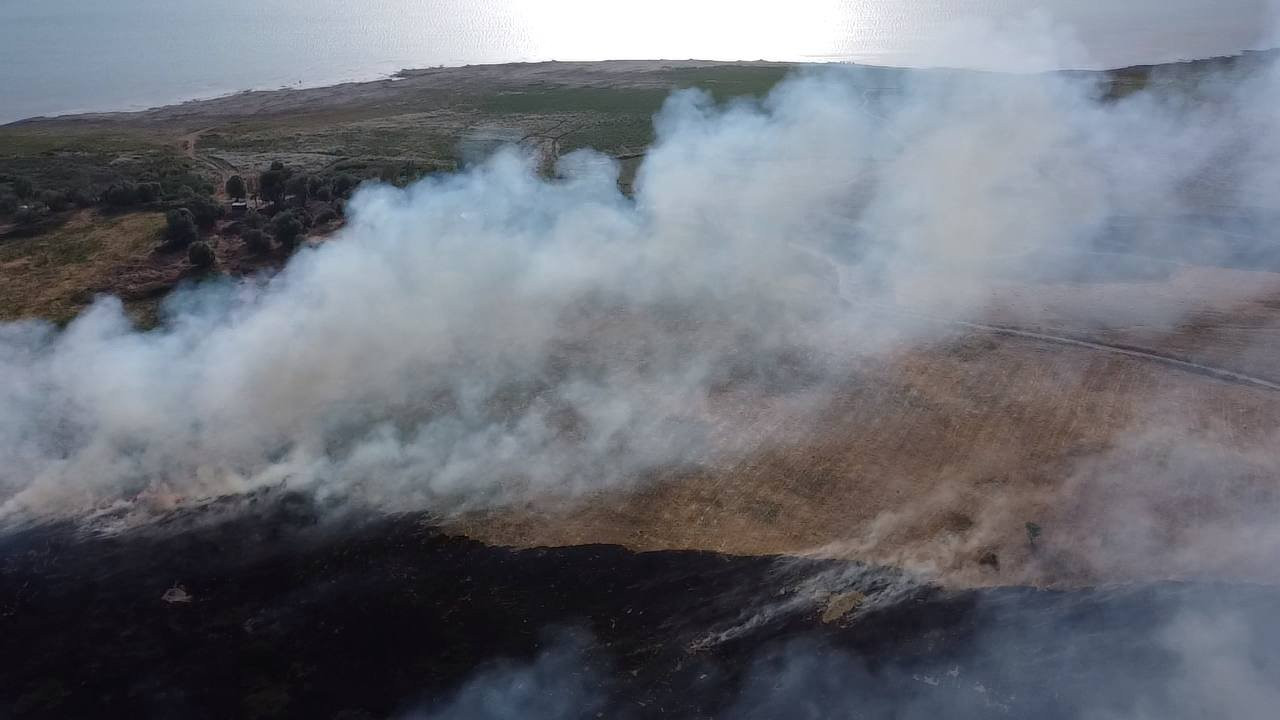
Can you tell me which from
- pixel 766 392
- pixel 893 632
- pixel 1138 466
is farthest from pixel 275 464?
pixel 1138 466

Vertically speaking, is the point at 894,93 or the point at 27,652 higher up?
the point at 894,93

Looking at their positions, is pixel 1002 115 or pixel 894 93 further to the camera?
pixel 894 93

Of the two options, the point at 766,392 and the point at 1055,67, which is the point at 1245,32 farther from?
the point at 766,392

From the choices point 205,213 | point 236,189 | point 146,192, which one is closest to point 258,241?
point 205,213

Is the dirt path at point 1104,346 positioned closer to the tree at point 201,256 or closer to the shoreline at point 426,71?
the tree at point 201,256

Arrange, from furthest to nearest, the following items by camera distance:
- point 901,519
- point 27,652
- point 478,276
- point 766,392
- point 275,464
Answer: point 478,276
point 766,392
point 275,464
point 901,519
point 27,652

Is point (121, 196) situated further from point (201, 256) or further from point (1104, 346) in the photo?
point (1104, 346)
